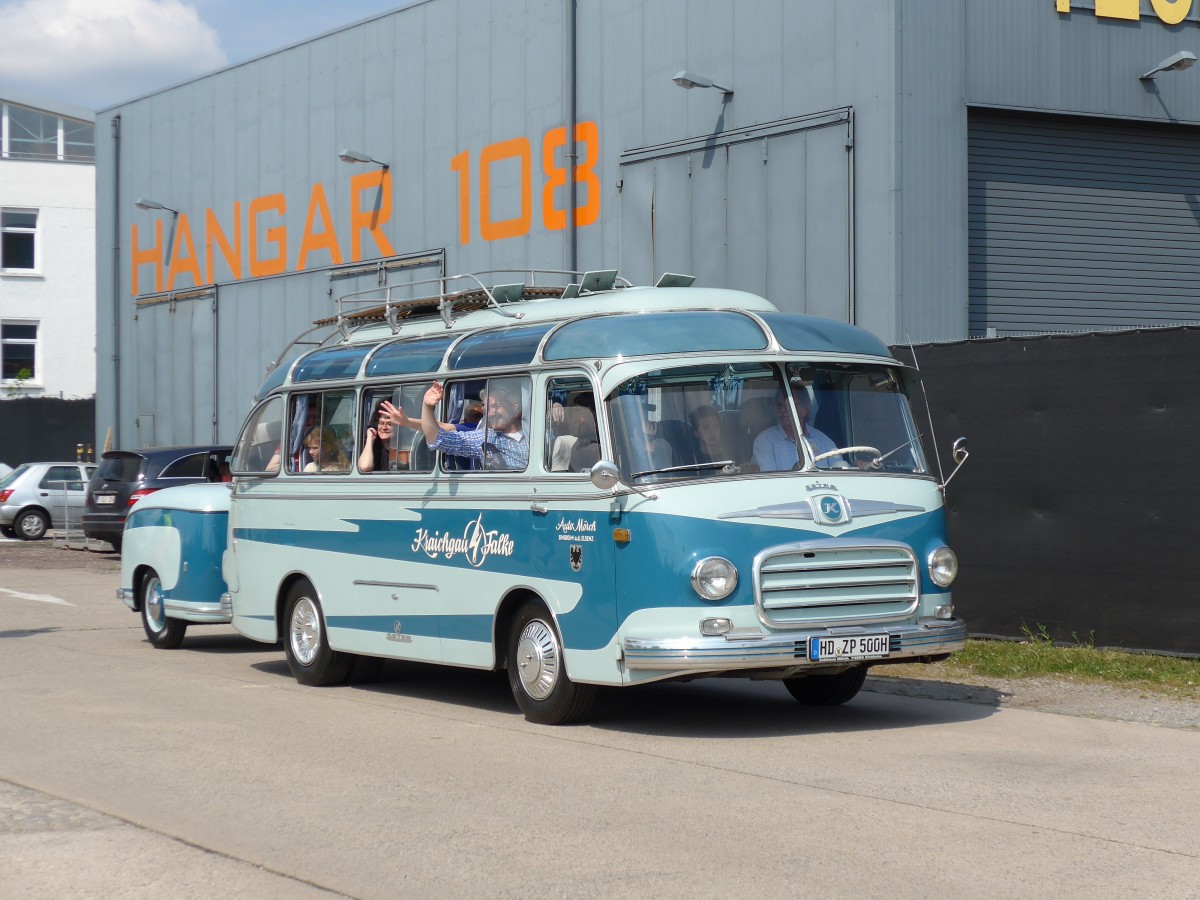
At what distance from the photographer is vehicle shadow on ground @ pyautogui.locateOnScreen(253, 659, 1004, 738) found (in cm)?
1009

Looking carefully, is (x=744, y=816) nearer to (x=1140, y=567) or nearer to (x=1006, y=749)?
(x=1006, y=749)

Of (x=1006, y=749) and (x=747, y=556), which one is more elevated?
(x=747, y=556)

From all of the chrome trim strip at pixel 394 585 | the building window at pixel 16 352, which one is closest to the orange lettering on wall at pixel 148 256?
the building window at pixel 16 352

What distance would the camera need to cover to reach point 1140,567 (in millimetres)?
12664

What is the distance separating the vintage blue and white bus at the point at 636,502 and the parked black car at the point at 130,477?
566 inches

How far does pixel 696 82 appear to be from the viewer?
66.9 feet

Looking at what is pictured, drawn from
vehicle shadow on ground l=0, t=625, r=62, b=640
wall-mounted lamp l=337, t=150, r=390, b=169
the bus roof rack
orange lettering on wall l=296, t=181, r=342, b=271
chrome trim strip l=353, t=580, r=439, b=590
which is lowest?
vehicle shadow on ground l=0, t=625, r=62, b=640

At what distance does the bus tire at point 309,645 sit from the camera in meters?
12.4

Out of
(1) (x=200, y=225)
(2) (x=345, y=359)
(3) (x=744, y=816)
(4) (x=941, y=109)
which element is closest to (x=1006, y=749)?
(3) (x=744, y=816)

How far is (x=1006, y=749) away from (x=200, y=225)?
88.0ft

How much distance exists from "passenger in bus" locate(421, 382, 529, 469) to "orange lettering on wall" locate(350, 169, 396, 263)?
16.9 m

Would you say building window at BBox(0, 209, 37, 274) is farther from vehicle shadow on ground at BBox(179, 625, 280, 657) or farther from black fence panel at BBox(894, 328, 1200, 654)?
black fence panel at BBox(894, 328, 1200, 654)

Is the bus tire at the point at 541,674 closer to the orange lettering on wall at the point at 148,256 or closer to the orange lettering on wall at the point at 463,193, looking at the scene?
the orange lettering on wall at the point at 463,193

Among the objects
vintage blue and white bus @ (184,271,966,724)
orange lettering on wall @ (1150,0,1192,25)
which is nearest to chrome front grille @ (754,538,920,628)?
vintage blue and white bus @ (184,271,966,724)
